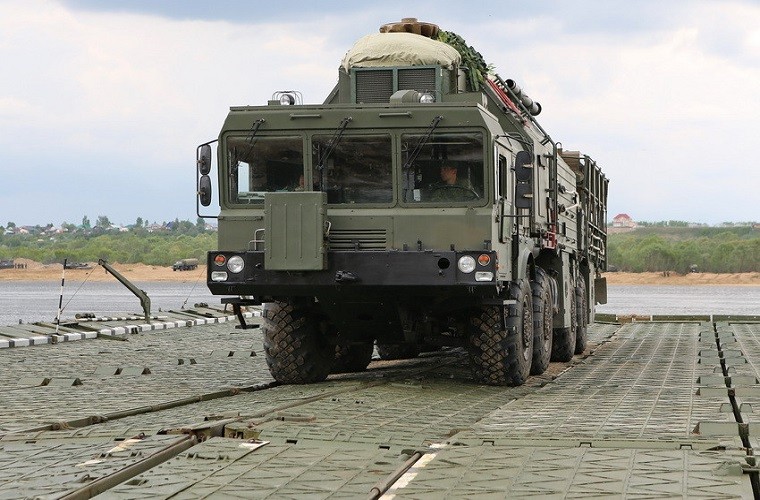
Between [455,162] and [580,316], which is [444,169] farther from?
[580,316]

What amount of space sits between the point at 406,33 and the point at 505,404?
5.07m

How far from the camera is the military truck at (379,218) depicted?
12.4 meters

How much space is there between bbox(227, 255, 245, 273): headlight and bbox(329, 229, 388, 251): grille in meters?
0.86

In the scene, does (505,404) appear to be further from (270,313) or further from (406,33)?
(406,33)

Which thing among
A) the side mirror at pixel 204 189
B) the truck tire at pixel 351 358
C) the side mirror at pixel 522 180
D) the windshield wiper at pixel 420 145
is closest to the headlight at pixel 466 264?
the side mirror at pixel 522 180

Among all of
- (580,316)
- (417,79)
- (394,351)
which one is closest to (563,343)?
(580,316)

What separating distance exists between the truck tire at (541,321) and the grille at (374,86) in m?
2.67

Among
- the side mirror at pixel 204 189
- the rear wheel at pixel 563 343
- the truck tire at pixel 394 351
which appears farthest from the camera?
the truck tire at pixel 394 351

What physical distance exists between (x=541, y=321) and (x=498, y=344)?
158cm

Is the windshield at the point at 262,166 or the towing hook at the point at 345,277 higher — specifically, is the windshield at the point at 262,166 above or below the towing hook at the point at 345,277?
above

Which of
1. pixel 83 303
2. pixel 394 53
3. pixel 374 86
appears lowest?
pixel 83 303

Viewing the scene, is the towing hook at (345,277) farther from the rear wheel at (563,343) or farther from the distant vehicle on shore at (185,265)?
the distant vehicle on shore at (185,265)

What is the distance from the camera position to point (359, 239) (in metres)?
12.6

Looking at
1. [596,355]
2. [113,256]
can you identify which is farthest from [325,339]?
[113,256]
